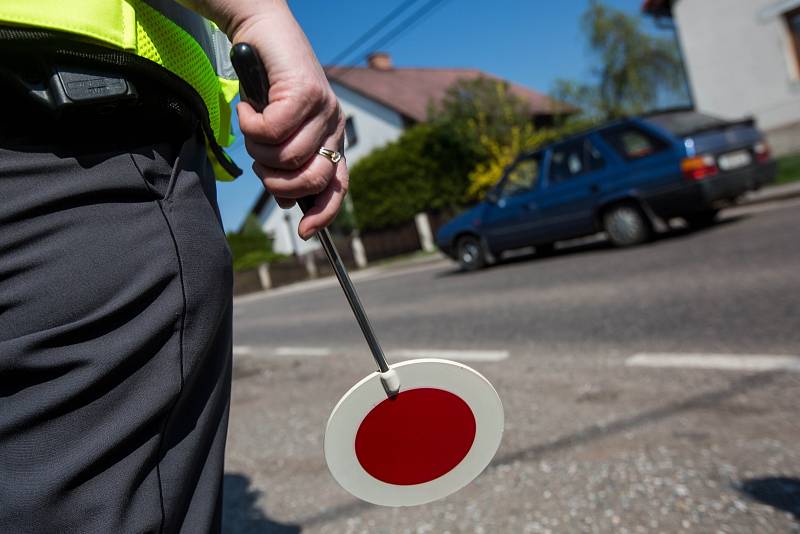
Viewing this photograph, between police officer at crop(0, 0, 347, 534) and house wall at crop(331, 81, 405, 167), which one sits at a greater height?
house wall at crop(331, 81, 405, 167)

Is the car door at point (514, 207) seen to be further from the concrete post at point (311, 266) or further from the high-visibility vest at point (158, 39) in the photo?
the concrete post at point (311, 266)

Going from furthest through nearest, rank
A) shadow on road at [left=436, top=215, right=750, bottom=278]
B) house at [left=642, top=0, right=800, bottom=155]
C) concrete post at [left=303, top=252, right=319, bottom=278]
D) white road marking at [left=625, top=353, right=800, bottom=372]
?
concrete post at [left=303, top=252, right=319, bottom=278] < house at [left=642, top=0, right=800, bottom=155] < shadow on road at [left=436, top=215, right=750, bottom=278] < white road marking at [left=625, top=353, right=800, bottom=372]

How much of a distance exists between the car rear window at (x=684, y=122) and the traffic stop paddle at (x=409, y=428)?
7.65 metres

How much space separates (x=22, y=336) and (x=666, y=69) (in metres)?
25.3

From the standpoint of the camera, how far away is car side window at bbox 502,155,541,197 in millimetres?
9750

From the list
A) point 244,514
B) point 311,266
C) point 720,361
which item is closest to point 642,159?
point 720,361

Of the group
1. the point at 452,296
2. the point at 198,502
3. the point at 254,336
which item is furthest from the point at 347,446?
the point at 254,336

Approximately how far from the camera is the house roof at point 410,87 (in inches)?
1000

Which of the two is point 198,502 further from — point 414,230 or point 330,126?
point 414,230

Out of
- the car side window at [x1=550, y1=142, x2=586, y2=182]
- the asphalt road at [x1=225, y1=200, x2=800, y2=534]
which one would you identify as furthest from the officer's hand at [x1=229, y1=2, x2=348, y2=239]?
the car side window at [x1=550, y1=142, x2=586, y2=182]

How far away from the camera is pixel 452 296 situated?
325 inches

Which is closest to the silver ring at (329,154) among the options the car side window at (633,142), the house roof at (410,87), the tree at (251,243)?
the car side window at (633,142)

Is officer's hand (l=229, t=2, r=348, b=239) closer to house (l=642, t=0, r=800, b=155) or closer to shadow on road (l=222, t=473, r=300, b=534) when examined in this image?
shadow on road (l=222, t=473, r=300, b=534)

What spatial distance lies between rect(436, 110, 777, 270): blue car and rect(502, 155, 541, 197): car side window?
1cm
